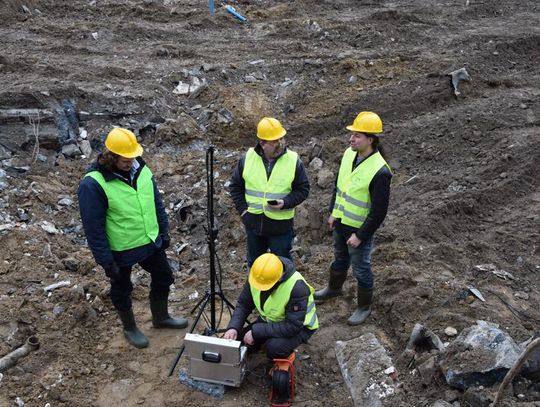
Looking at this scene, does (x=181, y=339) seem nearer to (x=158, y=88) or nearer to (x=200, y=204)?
(x=200, y=204)

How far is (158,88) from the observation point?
32.8 ft

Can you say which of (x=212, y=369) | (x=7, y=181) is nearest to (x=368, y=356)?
(x=212, y=369)

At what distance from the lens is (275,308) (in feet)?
14.1

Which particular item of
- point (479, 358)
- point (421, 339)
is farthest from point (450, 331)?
point (479, 358)

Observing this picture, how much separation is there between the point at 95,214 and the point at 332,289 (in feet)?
8.43

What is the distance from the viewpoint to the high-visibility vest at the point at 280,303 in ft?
13.9

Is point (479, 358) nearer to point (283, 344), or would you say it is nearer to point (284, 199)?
point (283, 344)

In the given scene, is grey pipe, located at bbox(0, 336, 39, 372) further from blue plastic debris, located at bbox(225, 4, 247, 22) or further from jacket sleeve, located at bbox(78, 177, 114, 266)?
blue plastic debris, located at bbox(225, 4, 247, 22)

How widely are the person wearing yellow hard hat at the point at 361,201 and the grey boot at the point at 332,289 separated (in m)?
0.23

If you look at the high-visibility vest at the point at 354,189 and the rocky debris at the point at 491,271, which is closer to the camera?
the high-visibility vest at the point at 354,189

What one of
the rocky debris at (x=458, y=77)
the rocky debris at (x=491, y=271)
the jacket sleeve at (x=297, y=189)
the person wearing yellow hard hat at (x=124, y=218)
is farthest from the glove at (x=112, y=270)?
the rocky debris at (x=458, y=77)

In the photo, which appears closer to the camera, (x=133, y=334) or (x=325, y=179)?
(x=133, y=334)

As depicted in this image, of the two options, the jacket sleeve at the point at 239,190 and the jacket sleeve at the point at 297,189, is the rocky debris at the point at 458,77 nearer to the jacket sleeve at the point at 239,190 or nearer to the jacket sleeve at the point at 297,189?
the jacket sleeve at the point at 297,189

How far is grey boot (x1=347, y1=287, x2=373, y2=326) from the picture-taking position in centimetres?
521
